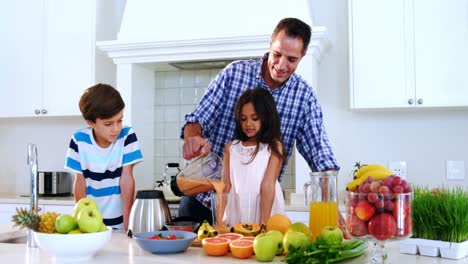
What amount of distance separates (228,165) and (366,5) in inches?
60.4

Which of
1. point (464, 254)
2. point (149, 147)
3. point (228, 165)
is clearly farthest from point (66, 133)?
point (464, 254)

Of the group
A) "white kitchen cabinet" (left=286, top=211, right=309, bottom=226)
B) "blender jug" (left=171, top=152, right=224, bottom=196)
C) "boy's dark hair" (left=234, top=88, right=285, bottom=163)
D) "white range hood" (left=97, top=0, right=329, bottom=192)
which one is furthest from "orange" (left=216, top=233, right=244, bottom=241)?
"white range hood" (left=97, top=0, right=329, bottom=192)

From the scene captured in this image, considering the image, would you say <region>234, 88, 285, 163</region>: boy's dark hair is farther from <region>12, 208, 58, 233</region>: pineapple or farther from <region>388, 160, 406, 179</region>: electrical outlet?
<region>388, 160, 406, 179</region>: electrical outlet

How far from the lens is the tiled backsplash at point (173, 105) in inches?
146

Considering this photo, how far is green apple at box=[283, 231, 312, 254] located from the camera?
4.33 feet

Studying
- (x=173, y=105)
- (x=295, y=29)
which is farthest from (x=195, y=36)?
(x=295, y=29)

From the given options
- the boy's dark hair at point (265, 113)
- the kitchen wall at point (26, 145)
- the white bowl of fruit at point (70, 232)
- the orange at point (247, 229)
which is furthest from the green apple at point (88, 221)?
the kitchen wall at point (26, 145)

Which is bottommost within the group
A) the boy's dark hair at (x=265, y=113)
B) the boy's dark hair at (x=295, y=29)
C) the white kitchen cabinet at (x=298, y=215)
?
the white kitchen cabinet at (x=298, y=215)

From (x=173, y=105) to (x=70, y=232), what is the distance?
239 centimetres

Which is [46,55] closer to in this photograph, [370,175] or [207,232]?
[207,232]

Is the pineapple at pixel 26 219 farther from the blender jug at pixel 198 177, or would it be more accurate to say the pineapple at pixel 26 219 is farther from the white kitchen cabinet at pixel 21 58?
the white kitchen cabinet at pixel 21 58

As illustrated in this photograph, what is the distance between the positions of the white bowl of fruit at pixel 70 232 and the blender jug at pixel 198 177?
418 millimetres

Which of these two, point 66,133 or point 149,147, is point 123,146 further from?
point 66,133

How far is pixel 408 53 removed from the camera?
301 centimetres
